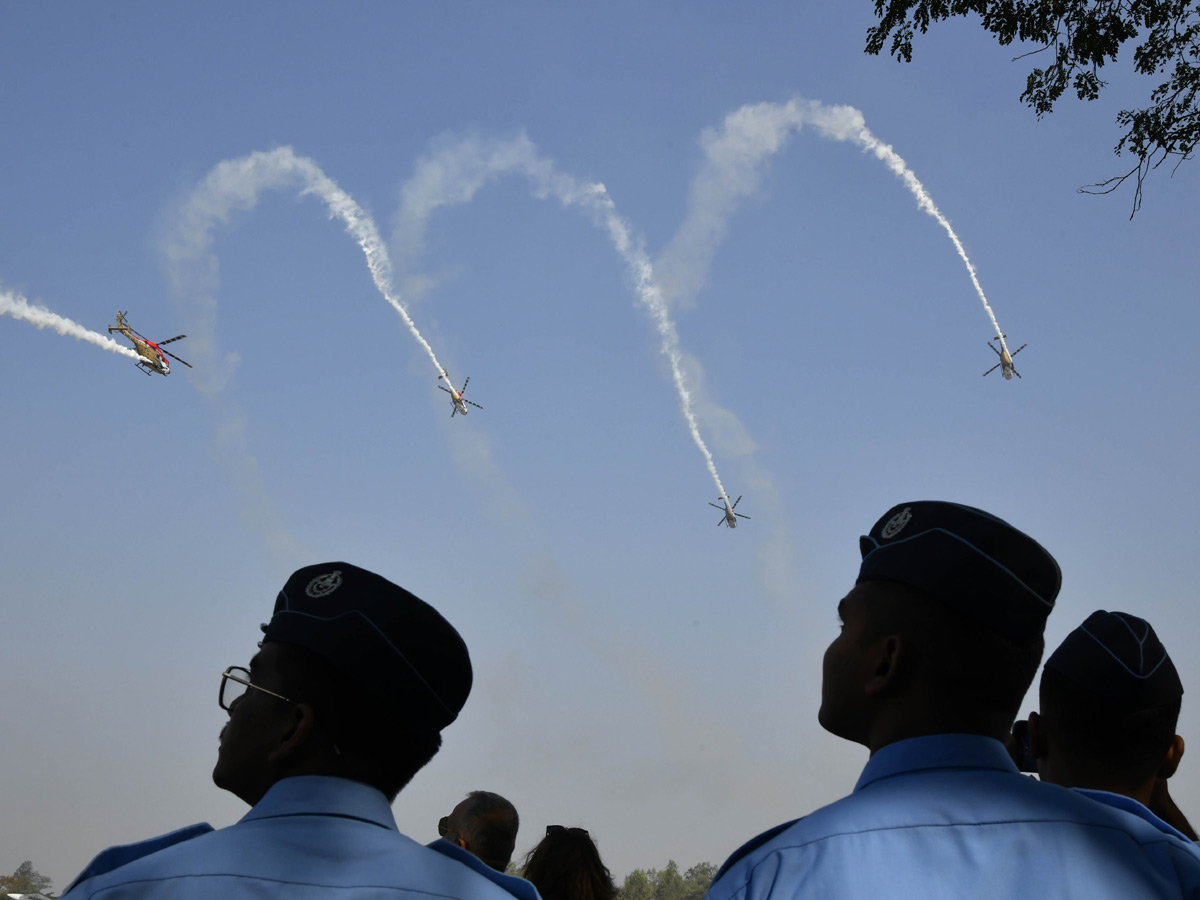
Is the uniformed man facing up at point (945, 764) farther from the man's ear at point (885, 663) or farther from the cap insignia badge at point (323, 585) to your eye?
the cap insignia badge at point (323, 585)

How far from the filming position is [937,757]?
272cm

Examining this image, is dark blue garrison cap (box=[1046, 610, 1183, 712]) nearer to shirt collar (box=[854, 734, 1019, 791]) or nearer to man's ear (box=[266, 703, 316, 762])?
shirt collar (box=[854, 734, 1019, 791])

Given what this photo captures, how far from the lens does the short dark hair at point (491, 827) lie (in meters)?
8.13

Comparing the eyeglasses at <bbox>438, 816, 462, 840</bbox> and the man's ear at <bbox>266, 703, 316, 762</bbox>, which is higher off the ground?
the eyeglasses at <bbox>438, 816, 462, 840</bbox>

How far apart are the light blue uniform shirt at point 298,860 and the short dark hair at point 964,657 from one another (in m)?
1.42

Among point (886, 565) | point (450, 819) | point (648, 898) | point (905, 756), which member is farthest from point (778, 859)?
point (648, 898)

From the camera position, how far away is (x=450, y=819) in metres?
8.43

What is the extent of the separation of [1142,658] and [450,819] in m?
5.85

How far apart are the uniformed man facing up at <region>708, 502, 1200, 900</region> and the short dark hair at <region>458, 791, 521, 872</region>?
573 centimetres

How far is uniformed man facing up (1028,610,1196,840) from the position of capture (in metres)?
4.07

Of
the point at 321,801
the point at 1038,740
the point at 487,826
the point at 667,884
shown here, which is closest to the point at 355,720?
the point at 321,801

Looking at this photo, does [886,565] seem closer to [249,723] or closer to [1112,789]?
[1112,789]

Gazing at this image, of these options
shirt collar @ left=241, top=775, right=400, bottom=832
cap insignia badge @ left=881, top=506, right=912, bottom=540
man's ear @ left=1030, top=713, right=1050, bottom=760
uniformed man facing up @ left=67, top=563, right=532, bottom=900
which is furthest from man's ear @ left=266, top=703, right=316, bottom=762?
man's ear @ left=1030, top=713, right=1050, bottom=760

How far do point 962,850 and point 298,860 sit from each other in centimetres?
172
